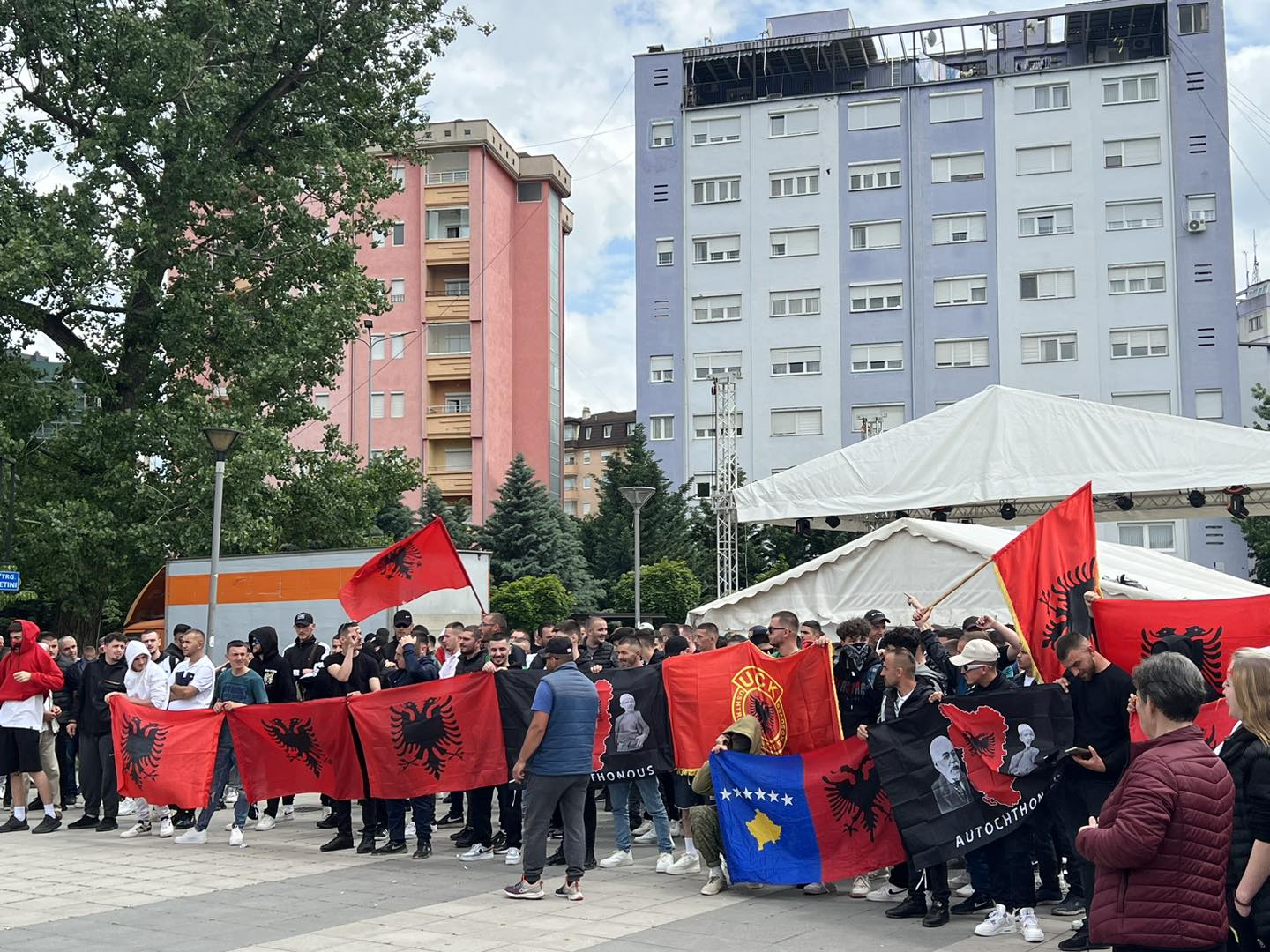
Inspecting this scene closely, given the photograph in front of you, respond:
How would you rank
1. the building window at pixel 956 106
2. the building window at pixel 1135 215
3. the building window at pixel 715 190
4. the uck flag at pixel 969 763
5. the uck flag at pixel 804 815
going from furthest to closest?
the building window at pixel 715 190 → the building window at pixel 956 106 → the building window at pixel 1135 215 → the uck flag at pixel 804 815 → the uck flag at pixel 969 763

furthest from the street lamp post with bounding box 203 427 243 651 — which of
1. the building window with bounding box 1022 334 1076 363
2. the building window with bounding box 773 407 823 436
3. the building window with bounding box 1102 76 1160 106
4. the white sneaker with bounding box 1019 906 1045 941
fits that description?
the building window with bounding box 1102 76 1160 106

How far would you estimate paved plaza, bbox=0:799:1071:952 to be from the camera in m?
8.75

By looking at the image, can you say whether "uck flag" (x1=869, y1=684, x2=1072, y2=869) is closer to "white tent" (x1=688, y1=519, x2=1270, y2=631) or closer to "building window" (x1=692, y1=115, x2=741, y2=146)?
"white tent" (x1=688, y1=519, x2=1270, y2=631)

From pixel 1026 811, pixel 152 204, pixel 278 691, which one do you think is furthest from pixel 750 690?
pixel 152 204

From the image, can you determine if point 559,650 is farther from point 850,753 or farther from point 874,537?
point 874,537

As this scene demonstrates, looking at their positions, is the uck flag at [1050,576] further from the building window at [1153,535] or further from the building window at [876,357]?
the building window at [876,357]

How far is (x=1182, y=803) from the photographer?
4844 millimetres

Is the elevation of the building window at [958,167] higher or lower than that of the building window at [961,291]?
higher

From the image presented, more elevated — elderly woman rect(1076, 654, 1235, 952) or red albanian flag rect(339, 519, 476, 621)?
red albanian flag rect(339, 519, 476, 621)

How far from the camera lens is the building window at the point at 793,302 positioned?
56844 millimetres

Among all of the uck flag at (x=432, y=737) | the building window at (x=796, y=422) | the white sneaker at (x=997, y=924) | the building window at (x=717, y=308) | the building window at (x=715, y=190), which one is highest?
the building window at (x=715, y=190)

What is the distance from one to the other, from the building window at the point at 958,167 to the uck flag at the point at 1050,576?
158ft

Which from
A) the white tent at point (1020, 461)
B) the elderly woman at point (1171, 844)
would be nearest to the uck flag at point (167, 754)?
the white tent at point (1020, 461)

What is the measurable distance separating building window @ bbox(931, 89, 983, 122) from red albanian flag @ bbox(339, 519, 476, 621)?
4623 centimetres
